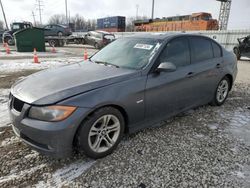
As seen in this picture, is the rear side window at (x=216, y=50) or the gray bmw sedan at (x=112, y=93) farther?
the rear side window at (x=216, y=50)

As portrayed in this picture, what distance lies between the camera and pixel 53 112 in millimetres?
2291

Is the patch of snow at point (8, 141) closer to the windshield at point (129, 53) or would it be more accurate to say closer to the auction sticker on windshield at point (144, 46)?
the windshield at point (129, 53)

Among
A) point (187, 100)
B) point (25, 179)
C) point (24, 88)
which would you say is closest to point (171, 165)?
point (187, 100)

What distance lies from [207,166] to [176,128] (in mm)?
1064

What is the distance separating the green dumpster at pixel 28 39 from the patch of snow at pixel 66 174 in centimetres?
1540

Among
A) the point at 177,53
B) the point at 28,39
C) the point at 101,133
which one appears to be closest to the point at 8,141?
the point at 101,133

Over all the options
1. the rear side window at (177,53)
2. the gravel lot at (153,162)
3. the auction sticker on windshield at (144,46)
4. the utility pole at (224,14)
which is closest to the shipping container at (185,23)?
the utility pole at (224,14)

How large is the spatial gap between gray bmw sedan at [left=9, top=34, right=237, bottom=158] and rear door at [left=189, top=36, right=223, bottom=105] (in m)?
0.02

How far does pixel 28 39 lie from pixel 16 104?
15.2 metres

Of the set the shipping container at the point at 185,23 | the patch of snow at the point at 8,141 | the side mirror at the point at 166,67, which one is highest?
the shipping container at the point at 185,23

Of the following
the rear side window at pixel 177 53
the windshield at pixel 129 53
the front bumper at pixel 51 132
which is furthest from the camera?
the rear side window at pixel 177 53

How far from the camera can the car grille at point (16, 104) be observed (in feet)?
8.14

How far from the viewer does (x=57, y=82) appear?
2.73 m

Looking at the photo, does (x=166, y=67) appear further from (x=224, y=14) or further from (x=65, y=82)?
(x=224, y=14)
